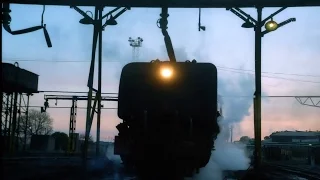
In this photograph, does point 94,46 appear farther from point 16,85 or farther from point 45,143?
point 45,143

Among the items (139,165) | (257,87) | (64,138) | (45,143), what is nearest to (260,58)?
(257,87)

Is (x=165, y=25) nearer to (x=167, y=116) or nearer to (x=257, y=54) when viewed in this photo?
(x=257, y=54)

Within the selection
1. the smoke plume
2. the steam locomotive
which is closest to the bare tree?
the smoke plume

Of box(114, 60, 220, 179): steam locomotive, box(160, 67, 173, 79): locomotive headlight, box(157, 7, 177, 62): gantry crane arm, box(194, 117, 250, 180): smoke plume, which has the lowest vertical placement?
box(194, 117, 250, 180): smoke plume

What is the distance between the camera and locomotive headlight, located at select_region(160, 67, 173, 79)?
10430mm

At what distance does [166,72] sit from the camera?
34.3 feet

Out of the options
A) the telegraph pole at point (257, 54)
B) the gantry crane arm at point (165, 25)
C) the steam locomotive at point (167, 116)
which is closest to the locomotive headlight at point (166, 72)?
the steam locomotive at point (167, 116)

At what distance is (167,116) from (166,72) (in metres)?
1.30

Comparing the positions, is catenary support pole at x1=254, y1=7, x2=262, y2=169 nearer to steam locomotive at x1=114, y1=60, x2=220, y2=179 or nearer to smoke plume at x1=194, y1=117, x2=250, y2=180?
smoke plume at x1=194, y1=117, x2=250, y2=180

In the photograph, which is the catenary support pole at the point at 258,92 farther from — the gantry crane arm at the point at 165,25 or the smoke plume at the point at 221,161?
the gantry crane arm at the point at 165,25

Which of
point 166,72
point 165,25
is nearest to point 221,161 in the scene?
point 165,25

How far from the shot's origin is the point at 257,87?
16.1m

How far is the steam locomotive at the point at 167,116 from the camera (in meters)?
9.58

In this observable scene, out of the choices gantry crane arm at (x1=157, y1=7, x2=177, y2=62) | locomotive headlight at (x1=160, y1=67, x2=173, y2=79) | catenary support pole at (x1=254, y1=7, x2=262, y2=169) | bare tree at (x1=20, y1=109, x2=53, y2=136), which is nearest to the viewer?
locomotive headlight at (x1=160, y1=67, x2=173, y2=79)
